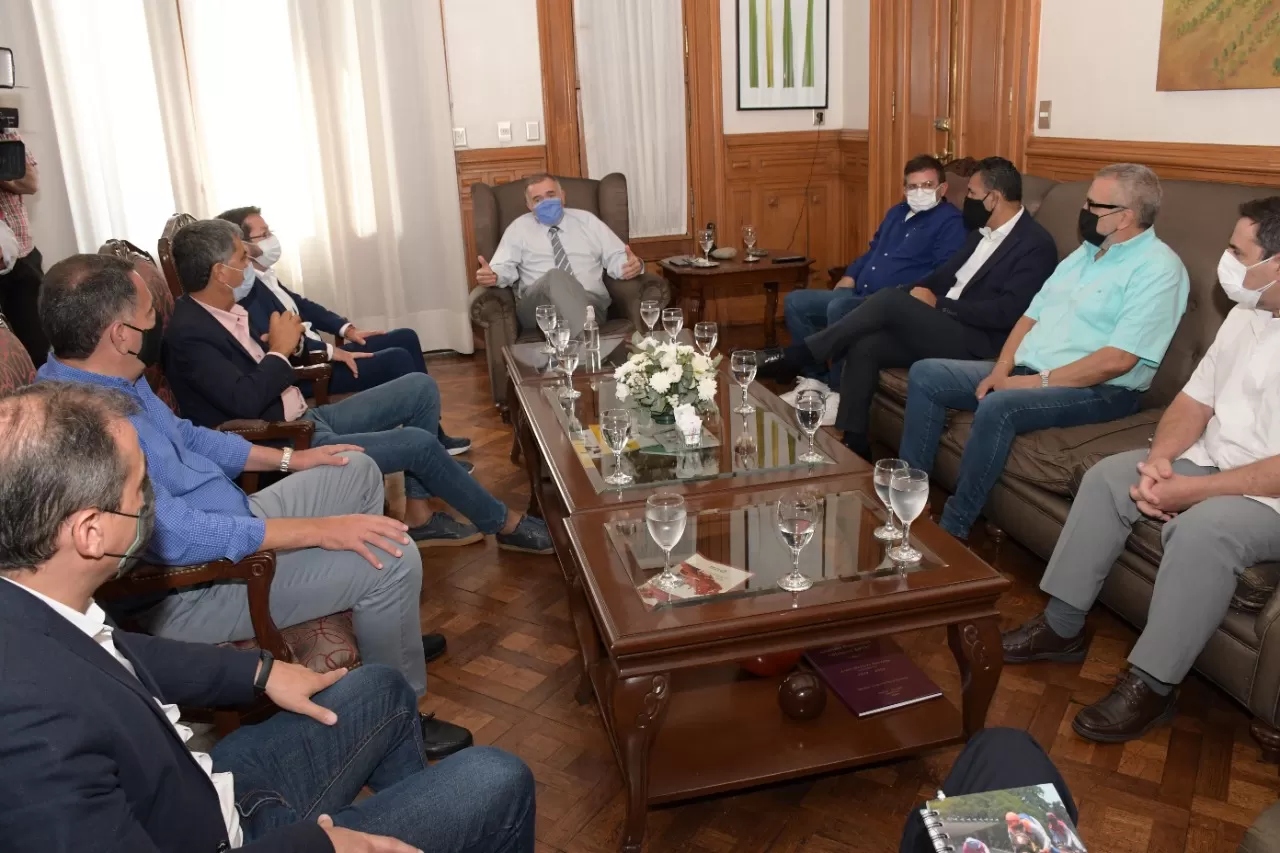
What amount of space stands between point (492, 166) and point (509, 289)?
4.32 feet

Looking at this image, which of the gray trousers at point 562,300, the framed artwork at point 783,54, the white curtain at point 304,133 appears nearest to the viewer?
the gray trousers at point 562,300

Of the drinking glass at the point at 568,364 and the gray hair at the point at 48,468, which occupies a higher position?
the gray hair at the point at 48,468

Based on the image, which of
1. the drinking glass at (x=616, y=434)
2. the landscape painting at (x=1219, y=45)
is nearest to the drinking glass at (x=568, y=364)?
the drinking glass at (x=616, y=434)

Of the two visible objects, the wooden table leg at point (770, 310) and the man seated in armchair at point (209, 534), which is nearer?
the man seated in armchair at point (209, 534)

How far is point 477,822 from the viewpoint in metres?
1.43

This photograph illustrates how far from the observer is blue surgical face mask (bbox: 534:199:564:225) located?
4754 millimetres

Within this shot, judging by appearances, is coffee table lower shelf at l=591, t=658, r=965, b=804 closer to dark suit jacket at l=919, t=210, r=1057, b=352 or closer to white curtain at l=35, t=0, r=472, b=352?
dark suit jacket at l=919, t=210, r=1057, b=352

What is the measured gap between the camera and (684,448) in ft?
8.71

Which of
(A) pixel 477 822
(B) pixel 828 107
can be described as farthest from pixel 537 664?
(B) pixel 828 107

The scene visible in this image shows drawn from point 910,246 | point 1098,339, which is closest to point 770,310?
point 910,246

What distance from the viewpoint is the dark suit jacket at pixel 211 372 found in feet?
8.90

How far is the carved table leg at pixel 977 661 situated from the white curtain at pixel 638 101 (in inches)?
171

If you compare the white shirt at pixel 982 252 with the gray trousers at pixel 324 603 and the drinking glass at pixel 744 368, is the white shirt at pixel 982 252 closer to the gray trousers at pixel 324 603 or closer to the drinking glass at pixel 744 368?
the drinking glass at pixel 744 368

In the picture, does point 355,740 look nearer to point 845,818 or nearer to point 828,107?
point 845,818
